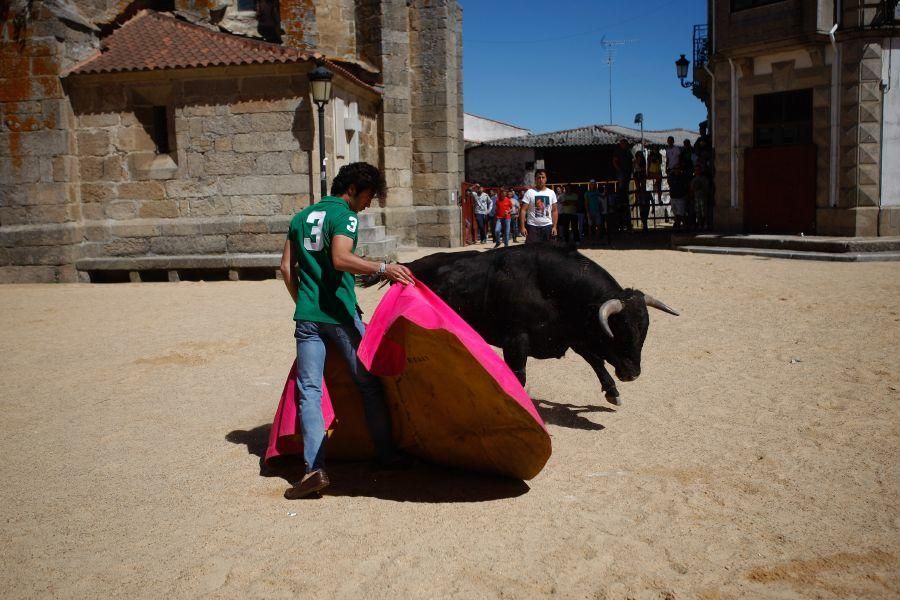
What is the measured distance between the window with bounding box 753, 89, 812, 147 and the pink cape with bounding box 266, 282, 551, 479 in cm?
1548

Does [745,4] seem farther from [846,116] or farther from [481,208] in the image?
[481,208]

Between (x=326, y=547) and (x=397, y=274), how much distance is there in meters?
1.43

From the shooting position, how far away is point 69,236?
14.6 m

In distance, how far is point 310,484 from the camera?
162 inches

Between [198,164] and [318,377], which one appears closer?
[318,377]

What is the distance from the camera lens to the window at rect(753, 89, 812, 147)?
17.1m

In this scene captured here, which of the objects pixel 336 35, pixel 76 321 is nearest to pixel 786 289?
pixel 76 321

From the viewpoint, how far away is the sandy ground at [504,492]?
3.27 metres

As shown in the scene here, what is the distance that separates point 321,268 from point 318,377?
1.97 ft

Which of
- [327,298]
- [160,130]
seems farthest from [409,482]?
[160,130]

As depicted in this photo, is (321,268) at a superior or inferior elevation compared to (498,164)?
inferior

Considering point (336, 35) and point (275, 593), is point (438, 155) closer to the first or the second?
point (336, 35)

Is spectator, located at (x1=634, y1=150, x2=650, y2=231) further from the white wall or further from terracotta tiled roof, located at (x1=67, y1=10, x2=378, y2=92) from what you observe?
terracotta tiled roof, located at (x1=67, y1=10, x2=378, y2=92)

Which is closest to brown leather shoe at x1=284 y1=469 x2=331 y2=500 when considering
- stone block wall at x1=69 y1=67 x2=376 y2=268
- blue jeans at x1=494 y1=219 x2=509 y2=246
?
stone block wall at x1=69 y1=67 x2=376 y2=268
